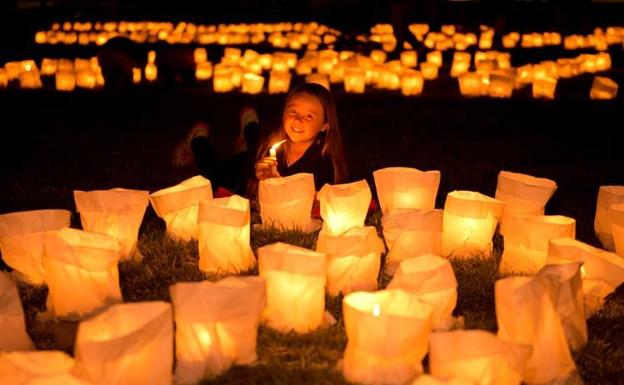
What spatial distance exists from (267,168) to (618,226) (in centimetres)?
179

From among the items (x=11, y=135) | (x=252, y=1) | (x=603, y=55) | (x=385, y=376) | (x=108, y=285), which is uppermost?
(x=252, y=1)

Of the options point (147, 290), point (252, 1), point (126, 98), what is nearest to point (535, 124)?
point (126, 98)

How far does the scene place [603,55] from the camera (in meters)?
11.7

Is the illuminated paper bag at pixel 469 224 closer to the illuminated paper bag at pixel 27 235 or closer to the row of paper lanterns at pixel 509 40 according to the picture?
the illuminated paper bag at pixel 27 235

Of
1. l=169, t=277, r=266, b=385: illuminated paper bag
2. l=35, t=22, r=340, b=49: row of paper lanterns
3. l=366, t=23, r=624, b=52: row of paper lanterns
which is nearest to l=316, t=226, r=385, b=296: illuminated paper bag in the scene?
l=169, t=277, r=266, b=385: illuminated paper bag

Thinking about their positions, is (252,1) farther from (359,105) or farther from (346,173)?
(346,173)

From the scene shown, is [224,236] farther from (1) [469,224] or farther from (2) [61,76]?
(2) [61,76]

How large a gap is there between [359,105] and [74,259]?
5486 millimetres

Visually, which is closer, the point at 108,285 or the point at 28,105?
the point at 108,285

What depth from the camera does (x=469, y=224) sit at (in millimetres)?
3596

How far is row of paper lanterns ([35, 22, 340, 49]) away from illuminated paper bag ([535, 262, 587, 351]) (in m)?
11.2

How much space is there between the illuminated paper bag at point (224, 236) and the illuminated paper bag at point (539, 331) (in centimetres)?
114

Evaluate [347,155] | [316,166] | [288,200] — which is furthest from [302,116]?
[347,155]

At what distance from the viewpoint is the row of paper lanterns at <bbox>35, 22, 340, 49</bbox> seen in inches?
572
